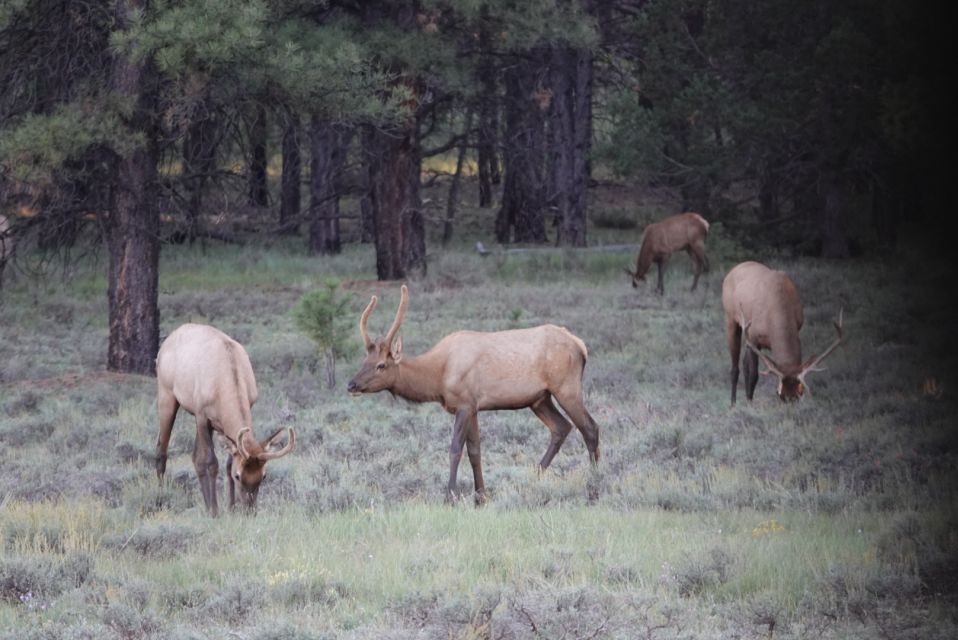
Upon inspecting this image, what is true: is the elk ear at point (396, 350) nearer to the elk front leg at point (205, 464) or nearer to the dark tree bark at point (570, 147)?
the elk front leg at point (205, 464)

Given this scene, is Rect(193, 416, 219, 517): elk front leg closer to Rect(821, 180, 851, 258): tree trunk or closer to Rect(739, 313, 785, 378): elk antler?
Rect(739, 313, 785, 378): elk antler

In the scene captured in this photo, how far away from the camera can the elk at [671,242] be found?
25406 mm

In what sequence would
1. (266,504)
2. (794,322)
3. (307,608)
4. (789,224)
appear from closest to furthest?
1. (307,608)
2. (266,504)
3. (794,322)
4. (789,224)

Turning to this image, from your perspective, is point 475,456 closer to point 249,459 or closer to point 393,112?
point 249,459

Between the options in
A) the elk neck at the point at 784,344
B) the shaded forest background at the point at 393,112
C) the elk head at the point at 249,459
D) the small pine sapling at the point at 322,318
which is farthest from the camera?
the small pine sapling at the point at 322,318

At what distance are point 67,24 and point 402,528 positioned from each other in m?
10.2

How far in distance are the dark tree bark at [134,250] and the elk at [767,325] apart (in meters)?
7.17

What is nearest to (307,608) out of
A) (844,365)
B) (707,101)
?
(844,365)

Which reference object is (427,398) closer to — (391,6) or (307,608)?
(307,608)

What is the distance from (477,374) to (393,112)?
7.32 m

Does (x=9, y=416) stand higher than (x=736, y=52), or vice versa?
(x=736, y=52)

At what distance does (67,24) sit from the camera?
1614cm

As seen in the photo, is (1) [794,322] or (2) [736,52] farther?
(2) [736,52]

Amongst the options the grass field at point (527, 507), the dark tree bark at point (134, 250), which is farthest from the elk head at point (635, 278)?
the dark tree bark at point (134, 250)
